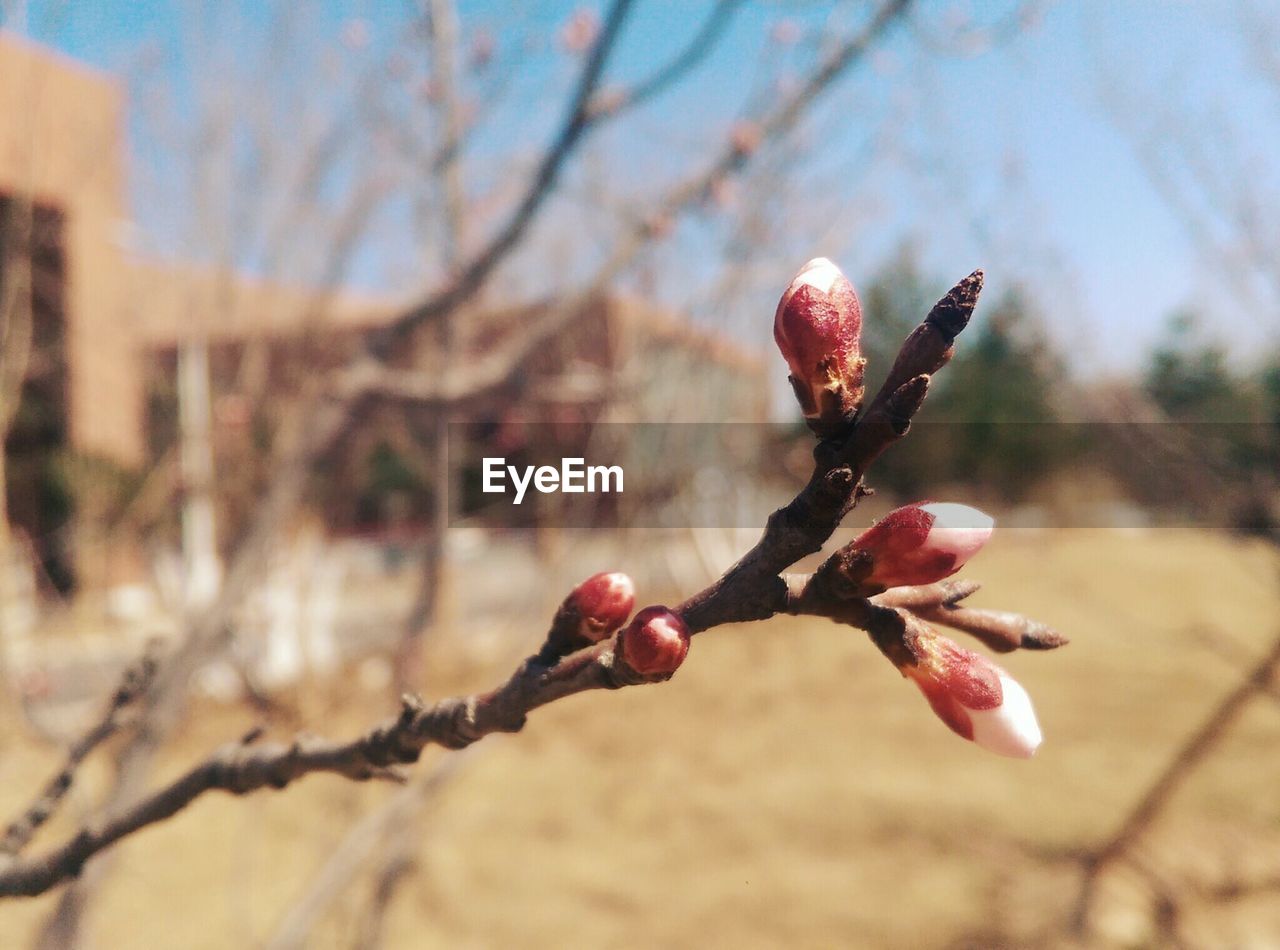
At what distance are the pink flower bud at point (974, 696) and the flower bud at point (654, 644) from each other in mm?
169

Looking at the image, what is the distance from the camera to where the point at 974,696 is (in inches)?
22.1

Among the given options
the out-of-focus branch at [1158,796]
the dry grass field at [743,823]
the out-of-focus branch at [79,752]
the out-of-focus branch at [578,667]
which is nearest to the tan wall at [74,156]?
the dry grass field at [743,823]

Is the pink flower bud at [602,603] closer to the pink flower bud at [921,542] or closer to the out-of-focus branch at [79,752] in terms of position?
the pink flower bud at [921,542]

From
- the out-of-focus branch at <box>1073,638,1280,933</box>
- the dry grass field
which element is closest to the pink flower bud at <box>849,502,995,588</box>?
the dry grass field

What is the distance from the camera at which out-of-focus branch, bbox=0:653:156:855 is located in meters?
0.90

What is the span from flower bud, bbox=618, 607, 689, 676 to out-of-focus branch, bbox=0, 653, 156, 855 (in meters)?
0.64

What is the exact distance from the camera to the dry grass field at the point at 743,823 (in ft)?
12.8

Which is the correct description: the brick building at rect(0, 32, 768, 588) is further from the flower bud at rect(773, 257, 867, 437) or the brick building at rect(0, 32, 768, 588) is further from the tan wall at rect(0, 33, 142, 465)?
the flower bud at rect(773, 257, 867, 437)

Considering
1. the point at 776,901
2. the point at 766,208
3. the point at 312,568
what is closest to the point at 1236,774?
the point at 776,901

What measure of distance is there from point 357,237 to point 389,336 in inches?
84.2

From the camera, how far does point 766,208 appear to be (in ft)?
13.8

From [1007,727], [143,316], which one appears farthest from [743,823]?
[143,316]

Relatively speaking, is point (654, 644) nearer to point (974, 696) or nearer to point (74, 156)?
point (974, 696)

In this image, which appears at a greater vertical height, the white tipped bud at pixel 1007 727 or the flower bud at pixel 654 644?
the flower bud at pixel 654 644
